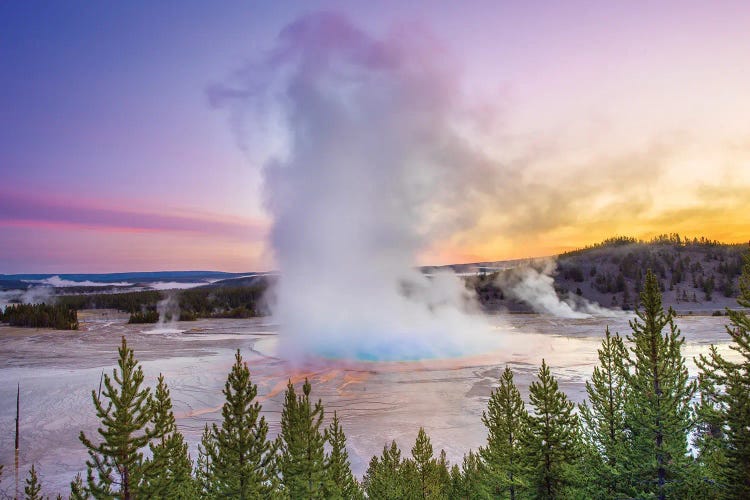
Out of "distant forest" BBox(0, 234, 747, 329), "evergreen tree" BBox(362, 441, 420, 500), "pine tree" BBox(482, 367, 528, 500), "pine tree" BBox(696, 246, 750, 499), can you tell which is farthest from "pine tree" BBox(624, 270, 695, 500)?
"distant forest" BBox(0, 234, 747, 329)

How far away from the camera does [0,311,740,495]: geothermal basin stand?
19734 millimetres

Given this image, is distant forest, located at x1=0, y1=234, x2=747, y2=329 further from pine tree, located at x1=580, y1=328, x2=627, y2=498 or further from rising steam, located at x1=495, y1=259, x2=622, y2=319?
pine tree, located at x1=580, y1=328, x2=627, y2=498

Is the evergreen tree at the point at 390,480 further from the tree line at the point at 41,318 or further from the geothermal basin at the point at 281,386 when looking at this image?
the tree line at the point at 41,318

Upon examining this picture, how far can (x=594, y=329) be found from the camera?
5966 cm

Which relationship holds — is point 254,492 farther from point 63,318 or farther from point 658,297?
point 63,318

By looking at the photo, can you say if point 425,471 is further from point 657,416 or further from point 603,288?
point 603,288

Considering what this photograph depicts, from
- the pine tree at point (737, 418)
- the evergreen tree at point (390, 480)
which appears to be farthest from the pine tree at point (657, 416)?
the evergreen tree at point (390, 480)

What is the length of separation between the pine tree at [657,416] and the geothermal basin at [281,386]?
378 inches

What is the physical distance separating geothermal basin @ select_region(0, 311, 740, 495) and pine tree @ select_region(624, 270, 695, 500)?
31.5 feet

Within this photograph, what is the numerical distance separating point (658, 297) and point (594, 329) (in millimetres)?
55060

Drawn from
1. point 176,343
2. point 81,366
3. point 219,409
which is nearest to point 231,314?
point 176,343

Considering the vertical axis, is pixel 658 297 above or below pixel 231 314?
above

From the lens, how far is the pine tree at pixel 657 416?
950 cm

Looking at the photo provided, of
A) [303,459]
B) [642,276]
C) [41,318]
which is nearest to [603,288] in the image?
[642,276]
